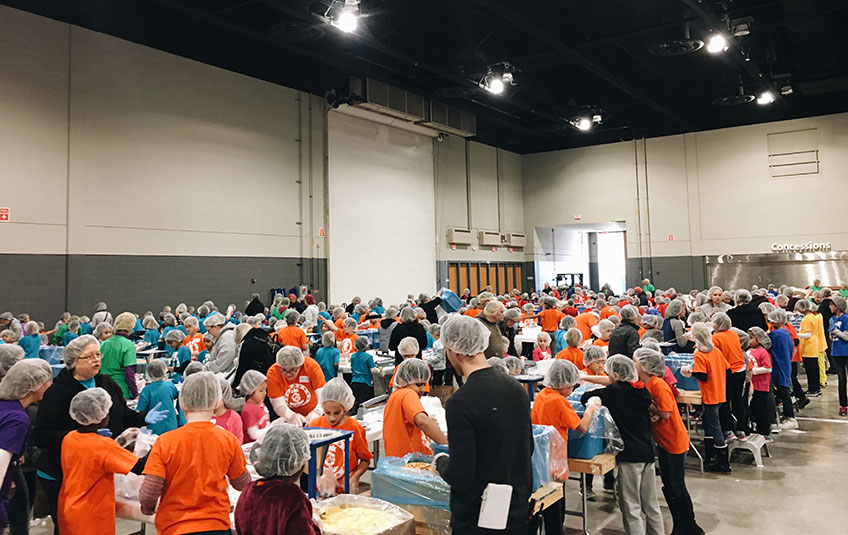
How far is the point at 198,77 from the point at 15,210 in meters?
5.18

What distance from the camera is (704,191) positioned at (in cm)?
2092

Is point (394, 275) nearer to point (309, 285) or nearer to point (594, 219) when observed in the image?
point (309, 285)

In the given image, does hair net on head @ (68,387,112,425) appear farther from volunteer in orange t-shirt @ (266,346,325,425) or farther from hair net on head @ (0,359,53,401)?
volunteer in orange t-shirt @ (266,346,325,425)

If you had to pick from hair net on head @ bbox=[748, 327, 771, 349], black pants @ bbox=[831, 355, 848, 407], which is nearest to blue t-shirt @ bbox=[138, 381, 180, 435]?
hair net on head @ bbox=[748, 327, 771, 349]

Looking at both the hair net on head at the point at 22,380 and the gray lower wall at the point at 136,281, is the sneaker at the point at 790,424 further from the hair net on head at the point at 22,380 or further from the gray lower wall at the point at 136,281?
the gray lower wall at the point at 136,281

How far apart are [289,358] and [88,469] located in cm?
215

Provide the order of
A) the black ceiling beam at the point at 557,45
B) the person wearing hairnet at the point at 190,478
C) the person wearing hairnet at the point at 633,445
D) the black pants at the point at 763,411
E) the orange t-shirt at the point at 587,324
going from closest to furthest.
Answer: the person wearing hairnet at the point at 190,478
the person wearing hairnet at the point at 633,445
the black pants at the point at 763,411
the orange t-shirt at the point at 587,324
the black ceiling beam at the point at 557,45

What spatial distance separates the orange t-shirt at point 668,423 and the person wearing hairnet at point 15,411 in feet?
14.0

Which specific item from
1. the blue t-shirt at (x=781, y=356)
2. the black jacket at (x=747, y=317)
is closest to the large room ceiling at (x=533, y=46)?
the black jacket at (x=747, y=317)

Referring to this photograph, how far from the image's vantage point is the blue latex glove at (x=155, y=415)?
179 inches

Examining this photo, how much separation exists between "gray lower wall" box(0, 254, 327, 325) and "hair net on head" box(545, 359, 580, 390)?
10821mm

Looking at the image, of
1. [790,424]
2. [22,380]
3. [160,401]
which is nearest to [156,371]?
[160,401]

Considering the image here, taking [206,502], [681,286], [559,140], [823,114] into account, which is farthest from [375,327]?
[823,114]

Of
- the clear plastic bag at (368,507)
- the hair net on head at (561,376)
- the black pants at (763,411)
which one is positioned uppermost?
the hair net on head at (561,376)
